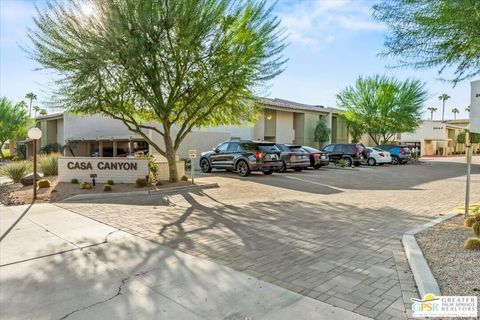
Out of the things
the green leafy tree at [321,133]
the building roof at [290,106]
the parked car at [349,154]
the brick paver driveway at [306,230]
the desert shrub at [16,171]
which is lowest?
the brick paver driveway at [306,230]

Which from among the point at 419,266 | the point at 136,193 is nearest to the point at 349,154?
the point at 136,193

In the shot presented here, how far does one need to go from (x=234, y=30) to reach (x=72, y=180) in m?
8.51

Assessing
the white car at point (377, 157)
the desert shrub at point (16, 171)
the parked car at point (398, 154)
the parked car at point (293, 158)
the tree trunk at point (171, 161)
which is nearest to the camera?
the tree trunk at point (171, 161)

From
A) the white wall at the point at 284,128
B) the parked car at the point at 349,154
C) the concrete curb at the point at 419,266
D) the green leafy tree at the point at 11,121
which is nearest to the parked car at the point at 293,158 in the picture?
the parked car at the point at 349,154

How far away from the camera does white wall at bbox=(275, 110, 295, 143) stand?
107 feet

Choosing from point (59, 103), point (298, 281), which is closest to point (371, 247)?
point (298, 281)

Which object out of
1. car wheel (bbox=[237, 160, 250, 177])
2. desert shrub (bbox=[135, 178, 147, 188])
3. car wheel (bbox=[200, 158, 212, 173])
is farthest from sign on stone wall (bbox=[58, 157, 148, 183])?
car wheel (bbox=[200, 158, 212, 173])

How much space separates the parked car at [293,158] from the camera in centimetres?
2005

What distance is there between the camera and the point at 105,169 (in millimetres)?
14430

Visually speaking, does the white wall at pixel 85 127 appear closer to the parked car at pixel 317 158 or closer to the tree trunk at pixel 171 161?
the parked car at pixel 317 158

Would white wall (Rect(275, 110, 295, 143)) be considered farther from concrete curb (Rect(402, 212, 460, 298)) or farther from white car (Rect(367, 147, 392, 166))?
concrete curb (Rect(402, 212, 460, 298))

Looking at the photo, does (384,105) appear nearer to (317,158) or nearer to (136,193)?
(317,158)

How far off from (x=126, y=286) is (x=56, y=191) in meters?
9.32

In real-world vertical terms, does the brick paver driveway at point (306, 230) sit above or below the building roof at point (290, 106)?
below
